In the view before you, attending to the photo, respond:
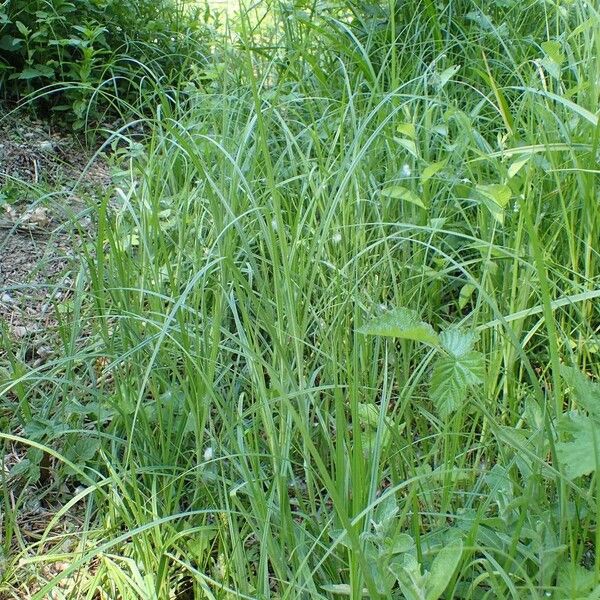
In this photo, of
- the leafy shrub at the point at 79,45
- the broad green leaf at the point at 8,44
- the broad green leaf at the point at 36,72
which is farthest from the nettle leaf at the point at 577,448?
the broad green leaf at the point at 8,44

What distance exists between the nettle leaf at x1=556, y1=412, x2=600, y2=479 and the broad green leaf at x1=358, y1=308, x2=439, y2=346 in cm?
29

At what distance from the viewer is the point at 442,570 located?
45.2 inches

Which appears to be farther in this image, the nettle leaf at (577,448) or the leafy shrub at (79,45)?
the leafy shrub at (79,45)

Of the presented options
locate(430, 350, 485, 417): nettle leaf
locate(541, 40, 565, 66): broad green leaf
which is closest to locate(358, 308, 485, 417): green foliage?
locate(430, 350, 485, 417): nettle leaf

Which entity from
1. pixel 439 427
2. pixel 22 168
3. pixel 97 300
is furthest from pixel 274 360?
pixel 22 168

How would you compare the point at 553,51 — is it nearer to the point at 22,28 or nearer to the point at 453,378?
the point at 453,378

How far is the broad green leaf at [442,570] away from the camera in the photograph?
3.72ft

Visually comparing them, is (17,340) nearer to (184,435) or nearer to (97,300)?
(97,300)

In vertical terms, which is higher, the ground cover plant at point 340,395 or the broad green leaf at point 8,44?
the broad green leaf at point 8,44

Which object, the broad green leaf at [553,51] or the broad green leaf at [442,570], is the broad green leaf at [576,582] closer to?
the broad green leaf at [442,570]

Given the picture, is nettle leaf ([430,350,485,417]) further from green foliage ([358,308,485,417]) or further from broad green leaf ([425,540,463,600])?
broad green leaf ([425,540,463,600])

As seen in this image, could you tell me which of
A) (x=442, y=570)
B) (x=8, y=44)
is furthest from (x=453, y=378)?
(x=8, y=44)

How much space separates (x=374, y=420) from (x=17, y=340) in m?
1.20

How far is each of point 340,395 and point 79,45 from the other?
2.65 meters
